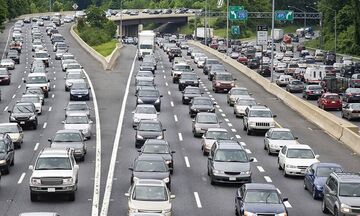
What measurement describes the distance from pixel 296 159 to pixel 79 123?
1429 centimetres

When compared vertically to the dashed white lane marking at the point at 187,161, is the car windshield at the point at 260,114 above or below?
above

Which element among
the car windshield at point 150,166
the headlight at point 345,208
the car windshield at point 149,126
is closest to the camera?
the headlight at point 345,208

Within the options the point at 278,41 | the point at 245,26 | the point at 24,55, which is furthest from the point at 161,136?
the point at 245,26

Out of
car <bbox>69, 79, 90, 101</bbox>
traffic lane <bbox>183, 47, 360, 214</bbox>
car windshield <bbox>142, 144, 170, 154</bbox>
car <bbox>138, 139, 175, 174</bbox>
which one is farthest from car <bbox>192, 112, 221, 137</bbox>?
car <bbox>69, 79, 90, 101</bbox>

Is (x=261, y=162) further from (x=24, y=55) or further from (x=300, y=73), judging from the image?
(x=24, y=55)

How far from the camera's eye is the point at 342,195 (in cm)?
2855

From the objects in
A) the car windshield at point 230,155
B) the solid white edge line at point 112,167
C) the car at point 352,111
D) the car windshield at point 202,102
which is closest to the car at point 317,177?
the car windshield at point 230,155

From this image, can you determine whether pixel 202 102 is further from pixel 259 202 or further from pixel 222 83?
pixel 259 202

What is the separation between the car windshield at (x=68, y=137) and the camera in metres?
40.2

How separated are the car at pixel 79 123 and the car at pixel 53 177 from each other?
561 inches

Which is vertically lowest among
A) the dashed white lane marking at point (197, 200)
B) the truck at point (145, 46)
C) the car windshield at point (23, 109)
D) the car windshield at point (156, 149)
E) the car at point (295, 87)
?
the dashed white lane marking at point (197, 200)

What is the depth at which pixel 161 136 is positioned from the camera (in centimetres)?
4416

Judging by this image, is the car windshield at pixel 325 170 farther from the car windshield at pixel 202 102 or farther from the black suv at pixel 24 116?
the car windshield at pixel 202 102

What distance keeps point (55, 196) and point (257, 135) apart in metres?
21.1
